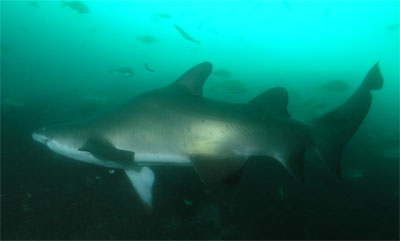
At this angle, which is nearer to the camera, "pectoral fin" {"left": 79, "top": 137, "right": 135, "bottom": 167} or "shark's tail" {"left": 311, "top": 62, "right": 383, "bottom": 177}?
"shark's tail" {"left": 311, "top": 62, "right": 383, "bottom": 177}

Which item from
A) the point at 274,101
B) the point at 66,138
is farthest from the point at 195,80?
the point at 66,138

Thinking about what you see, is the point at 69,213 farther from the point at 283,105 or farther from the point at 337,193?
the point at 337,193

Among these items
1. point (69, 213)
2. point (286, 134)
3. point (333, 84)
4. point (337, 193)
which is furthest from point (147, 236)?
point (333, 84)

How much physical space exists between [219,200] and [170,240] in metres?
1.23

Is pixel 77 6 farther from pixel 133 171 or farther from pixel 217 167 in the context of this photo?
pixel 217 167

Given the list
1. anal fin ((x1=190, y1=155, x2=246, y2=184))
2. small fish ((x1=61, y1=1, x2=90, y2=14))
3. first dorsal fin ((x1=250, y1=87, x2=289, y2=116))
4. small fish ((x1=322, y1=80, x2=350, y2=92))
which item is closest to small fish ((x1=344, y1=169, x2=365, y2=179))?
first dorsal fin ((x1=250, y1=87, x2=289, y2=116))

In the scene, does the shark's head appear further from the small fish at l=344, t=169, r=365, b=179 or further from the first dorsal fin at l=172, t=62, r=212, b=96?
the small fish at l=344, t=169, r=365, b=179

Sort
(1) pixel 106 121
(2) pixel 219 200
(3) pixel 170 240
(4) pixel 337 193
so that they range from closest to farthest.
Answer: (1) pixel 106 121
(3) pixel 170 240
(2) pixel 219 200
(4) pixel 337 193

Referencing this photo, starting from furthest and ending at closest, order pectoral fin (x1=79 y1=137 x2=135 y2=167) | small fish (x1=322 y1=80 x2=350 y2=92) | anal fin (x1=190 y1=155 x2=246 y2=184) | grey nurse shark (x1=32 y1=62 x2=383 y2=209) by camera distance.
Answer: small fish (x1=322 y1=80 x2=350 y2=92), pectoral fin (x1=79 y1=137 x2=135 y2=167), grey nurse shark (x1=32 y1=62 x2=383 y2=209), anal fin (x1=190 y1=155 x2=246 y2=184)

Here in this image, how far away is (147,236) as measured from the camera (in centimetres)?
356

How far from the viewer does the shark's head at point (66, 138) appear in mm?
3471

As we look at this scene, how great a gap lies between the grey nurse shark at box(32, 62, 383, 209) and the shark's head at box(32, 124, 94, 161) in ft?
1.07

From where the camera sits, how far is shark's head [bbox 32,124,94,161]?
11.4ft

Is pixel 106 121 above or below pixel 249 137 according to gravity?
below
